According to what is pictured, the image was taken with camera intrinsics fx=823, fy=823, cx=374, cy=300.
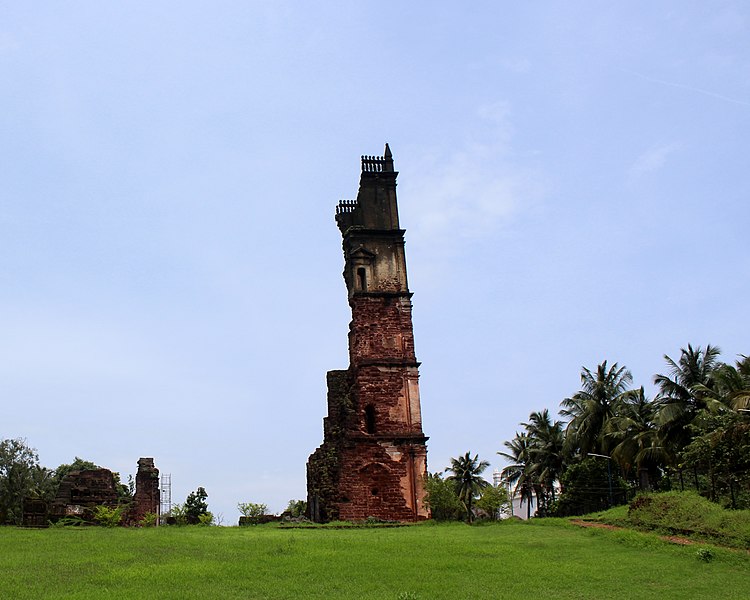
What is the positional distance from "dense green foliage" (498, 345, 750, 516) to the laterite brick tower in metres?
7.63

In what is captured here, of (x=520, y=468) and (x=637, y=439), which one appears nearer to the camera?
(x=637, y=439)

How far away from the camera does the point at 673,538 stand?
17859 millimetres

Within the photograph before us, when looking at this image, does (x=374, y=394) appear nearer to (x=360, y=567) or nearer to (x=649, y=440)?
(x=649, y=440)

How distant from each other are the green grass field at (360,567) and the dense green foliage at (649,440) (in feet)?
16.6

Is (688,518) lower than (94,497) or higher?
lower

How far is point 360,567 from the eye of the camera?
1377 centimetres

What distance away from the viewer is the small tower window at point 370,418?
30656 millimetres

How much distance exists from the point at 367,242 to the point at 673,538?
1785 centimetres

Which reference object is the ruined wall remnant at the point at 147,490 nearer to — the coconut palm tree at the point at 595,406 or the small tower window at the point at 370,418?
the small tower window at the point at 370,418

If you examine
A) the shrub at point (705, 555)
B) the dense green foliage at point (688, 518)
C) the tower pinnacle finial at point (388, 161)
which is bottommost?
the shrub at point (705, 555)

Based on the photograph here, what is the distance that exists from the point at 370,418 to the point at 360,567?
55.7 feet

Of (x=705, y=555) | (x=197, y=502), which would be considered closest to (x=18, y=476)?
(x=197, y=502)

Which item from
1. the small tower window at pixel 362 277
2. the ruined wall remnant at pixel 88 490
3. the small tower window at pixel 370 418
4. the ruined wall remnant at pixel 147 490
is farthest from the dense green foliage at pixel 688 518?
the ruined wall remnant at pixel 88 490

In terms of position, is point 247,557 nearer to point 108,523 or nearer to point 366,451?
point 108,523
